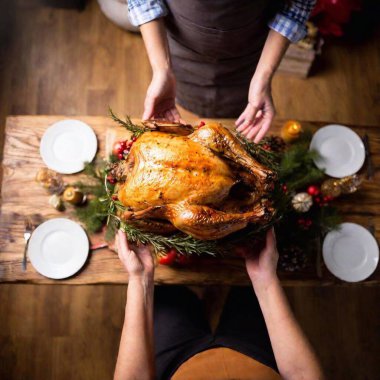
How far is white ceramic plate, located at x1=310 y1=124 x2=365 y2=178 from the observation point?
1.50 metres

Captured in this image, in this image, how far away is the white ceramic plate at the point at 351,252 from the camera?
143 cm

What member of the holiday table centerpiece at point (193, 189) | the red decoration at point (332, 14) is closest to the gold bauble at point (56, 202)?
the holiday table centerpiece at point (193, 189)

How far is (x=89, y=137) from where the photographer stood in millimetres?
1476

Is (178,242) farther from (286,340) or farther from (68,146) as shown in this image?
(68,146)

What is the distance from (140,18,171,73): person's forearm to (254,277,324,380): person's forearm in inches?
31.5

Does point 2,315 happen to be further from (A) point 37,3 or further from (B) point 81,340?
(A) point 37,3

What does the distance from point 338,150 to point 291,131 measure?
0.21m

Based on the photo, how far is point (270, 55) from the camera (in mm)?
1340

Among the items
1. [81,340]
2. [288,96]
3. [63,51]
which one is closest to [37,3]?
[63,51]

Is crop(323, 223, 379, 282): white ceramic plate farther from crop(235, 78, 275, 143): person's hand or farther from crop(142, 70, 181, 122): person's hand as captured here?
crop(142, 70, 181, 122): person's hand

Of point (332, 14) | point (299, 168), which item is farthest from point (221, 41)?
point (332, 14)

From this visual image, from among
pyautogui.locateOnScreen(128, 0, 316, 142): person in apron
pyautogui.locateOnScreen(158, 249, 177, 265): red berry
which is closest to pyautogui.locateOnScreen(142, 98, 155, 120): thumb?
pyautogui.locateOnScreen(128, 0, 316, 142): person in apron

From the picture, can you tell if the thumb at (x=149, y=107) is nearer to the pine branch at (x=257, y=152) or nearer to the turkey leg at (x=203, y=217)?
the pine branch at (x=257, y=152)

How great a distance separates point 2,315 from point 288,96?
200cm
